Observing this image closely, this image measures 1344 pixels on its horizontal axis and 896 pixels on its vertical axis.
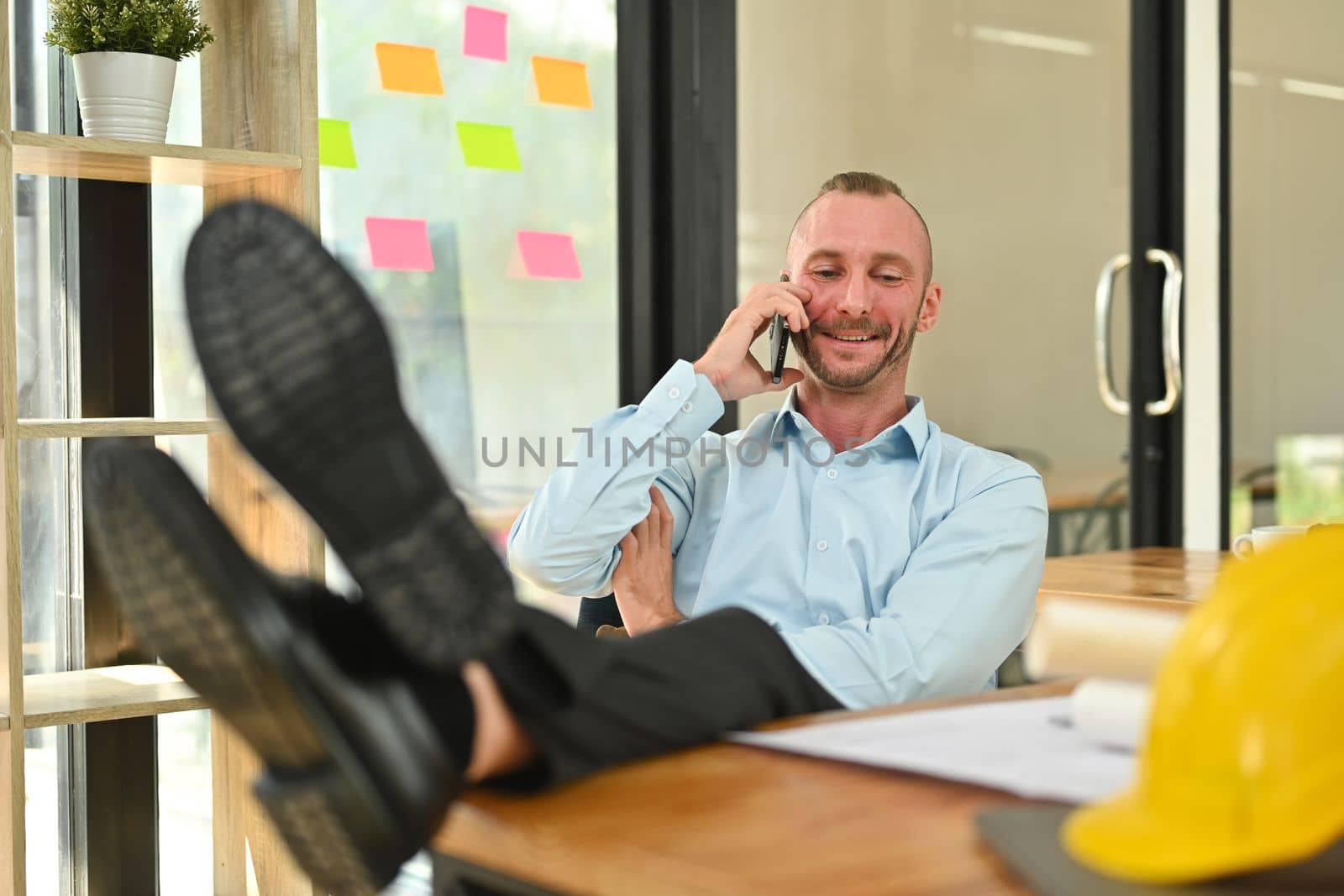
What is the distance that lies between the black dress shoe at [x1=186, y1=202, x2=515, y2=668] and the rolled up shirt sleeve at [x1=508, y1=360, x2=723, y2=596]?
0.92 m

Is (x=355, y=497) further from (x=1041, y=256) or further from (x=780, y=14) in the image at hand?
(x=1041, y=256)

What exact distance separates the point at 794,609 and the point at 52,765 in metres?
1.26

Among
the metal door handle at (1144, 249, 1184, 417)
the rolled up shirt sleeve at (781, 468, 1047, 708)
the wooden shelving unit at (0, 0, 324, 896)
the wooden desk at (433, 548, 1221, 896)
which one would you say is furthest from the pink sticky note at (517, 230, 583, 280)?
the wooden desk at (433, 548, 1221, 896)

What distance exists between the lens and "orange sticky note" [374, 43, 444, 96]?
253 cm

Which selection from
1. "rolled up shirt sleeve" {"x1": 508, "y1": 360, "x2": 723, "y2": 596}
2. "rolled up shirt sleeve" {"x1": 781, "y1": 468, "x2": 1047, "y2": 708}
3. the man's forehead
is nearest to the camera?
"rolled up shirt sleeve" {"x1": 781, "y1": 468, "x2": 1047, "y2": 708}

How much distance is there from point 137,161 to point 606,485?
90 centimetres

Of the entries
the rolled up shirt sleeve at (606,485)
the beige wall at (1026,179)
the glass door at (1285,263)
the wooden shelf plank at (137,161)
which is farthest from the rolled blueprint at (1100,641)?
the glass door at (1285,263)

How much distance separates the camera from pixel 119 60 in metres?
2.09

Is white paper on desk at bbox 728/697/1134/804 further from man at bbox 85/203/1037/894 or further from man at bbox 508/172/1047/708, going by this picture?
man at bbox 508/172/1047/708

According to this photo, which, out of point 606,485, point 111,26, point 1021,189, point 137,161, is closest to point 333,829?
point 606,485

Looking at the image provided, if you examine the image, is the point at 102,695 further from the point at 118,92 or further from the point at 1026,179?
the point at 1026,179

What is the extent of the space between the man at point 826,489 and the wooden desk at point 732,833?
0.63m

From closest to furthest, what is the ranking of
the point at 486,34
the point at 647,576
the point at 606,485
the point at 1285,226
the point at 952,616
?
the point at 952,616, the point at 606,485, the point at 647,576, the point at 486,34, the point at 1285,226

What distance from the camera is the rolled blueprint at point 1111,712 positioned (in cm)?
89
